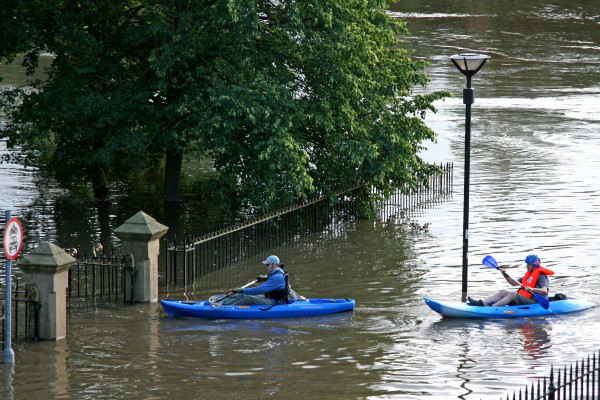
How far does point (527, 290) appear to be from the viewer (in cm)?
1630

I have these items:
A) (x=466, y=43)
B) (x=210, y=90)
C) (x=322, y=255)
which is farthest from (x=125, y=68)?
(x=466, y=43)

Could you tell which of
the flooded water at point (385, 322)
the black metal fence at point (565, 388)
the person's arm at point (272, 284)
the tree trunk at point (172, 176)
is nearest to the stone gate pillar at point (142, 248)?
the flooded water at point (385, 322)

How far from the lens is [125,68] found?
2459cm

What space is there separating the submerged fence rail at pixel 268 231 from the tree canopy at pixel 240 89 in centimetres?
65

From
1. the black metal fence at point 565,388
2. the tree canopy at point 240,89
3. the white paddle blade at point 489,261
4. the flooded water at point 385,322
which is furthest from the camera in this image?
the tree canopy at point 240,89

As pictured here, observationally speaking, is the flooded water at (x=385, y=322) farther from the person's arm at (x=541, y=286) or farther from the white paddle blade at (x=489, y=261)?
the white paddle blade at (x=489, y=261)

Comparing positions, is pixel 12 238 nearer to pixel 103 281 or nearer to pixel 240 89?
pixel 103 281

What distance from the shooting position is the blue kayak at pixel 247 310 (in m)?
16.2

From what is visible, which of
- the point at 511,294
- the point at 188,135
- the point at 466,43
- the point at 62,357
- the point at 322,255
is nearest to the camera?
the point at 62,357

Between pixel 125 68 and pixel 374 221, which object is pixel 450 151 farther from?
pixel 125 68

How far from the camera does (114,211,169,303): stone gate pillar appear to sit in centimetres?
1717

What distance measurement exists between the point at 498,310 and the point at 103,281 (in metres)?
7.63

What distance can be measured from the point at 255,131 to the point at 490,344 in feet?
29.6

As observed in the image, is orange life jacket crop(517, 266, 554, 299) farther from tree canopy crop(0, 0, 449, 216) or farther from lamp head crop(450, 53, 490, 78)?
tree canopy crop(0, 0, 449, 216)
